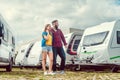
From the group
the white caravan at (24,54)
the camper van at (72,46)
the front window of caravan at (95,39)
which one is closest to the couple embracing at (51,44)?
the front window of caravan at (95,39)

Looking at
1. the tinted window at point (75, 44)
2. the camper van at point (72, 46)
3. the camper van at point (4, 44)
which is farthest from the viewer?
the tinted window at point (75, 44)

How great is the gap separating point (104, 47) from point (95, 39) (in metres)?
1.68

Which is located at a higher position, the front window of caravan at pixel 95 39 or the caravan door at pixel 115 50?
the front window of caravan at pixel 95 39

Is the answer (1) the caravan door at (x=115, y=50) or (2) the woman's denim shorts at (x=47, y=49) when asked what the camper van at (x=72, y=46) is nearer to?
(1) the caravan door at (x=115, y=50)

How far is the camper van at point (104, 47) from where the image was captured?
18672 mm

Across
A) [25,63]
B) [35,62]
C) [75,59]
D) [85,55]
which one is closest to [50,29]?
[85,55]

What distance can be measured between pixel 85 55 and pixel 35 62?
32.0 ft

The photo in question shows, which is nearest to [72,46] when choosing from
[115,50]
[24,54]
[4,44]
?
[115,50]

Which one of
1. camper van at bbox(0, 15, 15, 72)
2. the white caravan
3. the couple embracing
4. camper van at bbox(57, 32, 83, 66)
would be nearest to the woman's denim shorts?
the couple embracing

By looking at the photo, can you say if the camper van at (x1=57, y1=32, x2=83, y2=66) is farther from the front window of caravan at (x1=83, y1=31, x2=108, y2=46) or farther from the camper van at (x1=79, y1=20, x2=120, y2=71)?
the camper van at (x1=79, y1=20, x2=120, y2=71)

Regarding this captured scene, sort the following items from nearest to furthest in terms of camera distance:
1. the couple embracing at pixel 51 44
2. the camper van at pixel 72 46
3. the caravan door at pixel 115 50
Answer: the couple embracing at pixel 51 44, the caravan door at pixel 115 50, the camper van at pixel 72 46

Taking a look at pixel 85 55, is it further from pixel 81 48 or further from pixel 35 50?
pixel 35 50

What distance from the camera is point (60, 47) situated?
13.8 metres

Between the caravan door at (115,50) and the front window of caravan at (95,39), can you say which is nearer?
the caravan door at (115,50)
